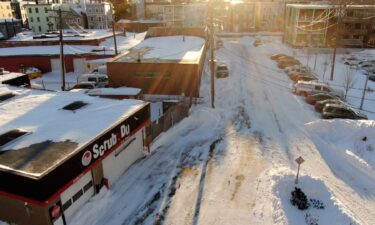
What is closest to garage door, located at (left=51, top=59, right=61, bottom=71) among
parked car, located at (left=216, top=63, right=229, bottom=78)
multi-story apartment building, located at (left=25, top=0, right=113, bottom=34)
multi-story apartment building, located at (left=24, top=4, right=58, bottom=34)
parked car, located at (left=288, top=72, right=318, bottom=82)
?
parked car, located at (left=216, top=63, right=229, bottom=78)

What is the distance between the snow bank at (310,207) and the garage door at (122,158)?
28.3ft

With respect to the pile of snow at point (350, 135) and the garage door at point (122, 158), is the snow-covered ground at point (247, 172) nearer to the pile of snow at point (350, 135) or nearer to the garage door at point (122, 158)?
the pile of snow at point (350, 135)

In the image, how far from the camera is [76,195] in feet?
48.1

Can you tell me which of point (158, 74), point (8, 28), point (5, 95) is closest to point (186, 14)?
point (8, 28)

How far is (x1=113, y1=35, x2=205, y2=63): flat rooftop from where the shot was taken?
34.3 m

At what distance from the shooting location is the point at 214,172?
60.4 feet

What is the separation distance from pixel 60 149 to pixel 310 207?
474 inches

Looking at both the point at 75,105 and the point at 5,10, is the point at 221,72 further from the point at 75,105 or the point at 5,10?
the point at 5,10

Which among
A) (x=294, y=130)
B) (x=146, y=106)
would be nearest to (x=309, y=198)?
(x=294, y=130)

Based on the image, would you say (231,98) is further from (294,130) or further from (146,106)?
(146,106)

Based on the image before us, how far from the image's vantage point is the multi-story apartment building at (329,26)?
5922 centimetres

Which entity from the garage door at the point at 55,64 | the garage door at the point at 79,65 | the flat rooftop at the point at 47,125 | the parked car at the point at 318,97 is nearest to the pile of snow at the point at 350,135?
the parked car at the point at 318,97

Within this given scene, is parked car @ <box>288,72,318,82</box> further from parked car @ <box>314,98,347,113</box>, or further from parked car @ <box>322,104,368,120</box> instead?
parked car @ <box>322,104,368,120</box>

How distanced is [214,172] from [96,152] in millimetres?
6974
